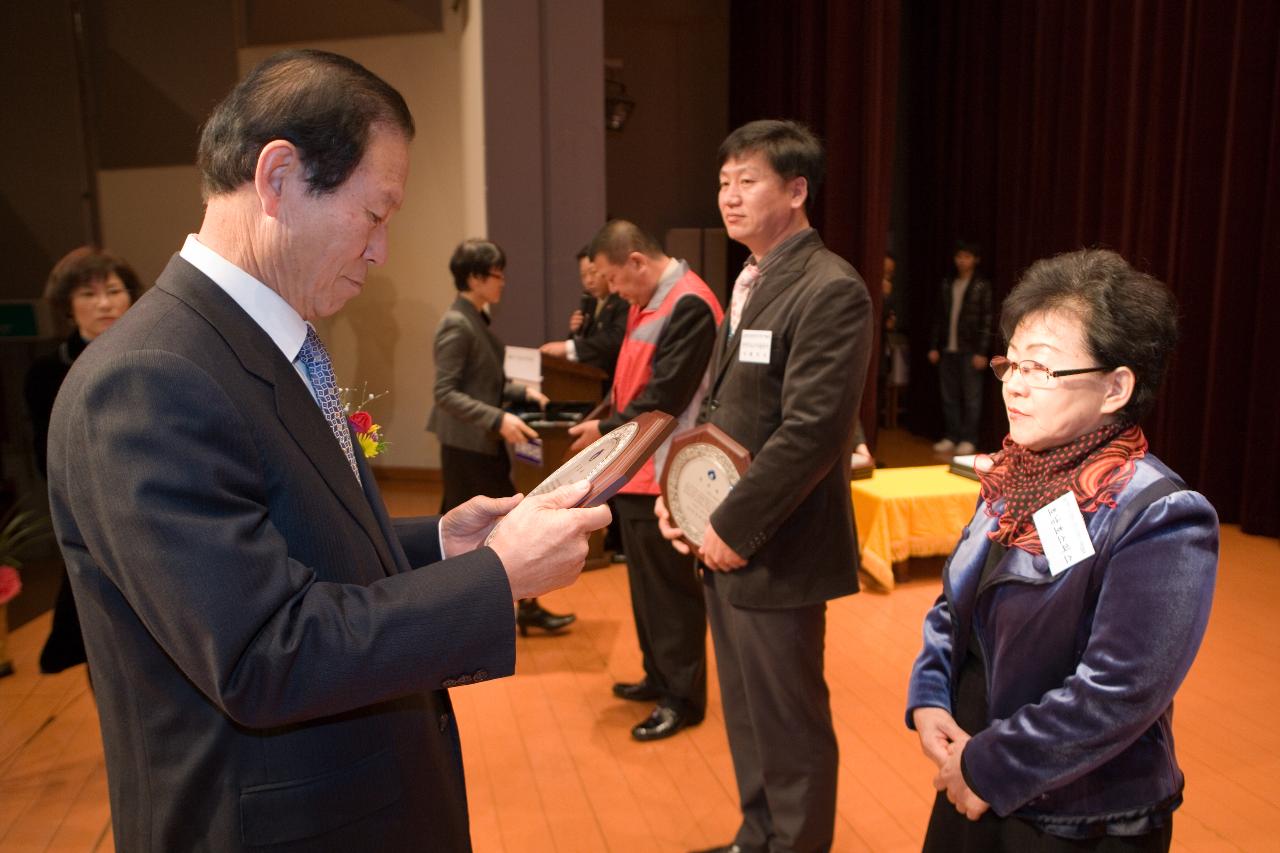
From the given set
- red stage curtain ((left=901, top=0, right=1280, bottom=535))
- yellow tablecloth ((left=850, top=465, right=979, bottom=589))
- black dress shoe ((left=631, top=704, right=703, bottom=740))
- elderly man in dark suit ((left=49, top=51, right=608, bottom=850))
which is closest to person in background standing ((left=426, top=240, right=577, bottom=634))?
black dress shoe ((left=631, top=704, right=703, bottom=740))

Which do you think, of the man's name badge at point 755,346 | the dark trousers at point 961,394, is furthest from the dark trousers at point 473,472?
the dark trousers at point 961,394

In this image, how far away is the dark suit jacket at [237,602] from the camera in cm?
89

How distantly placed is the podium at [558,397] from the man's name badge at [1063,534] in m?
3.32

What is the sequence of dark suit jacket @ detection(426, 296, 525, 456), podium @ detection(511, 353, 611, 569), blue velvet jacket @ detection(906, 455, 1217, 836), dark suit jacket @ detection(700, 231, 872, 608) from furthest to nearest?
podium @ detection(511, 353, 611, 569), dark suit jacket @ detection(426, 296, 525, 456), dark suit jacket @ detection(700, 231, 872, 608), blue velvet jacket @ detection(906, 455, 1217, 836)

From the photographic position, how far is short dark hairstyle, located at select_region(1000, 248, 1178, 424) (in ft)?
4.55

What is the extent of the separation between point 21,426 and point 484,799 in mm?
3762

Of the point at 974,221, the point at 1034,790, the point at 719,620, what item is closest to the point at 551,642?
the point at 719,620

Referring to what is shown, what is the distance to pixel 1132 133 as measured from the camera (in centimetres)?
645

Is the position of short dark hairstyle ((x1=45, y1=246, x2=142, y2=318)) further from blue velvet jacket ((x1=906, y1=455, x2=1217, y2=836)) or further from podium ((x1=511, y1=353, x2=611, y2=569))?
blue velvet jacket ((x1=906, y1=455, x2=1217, y2=836))

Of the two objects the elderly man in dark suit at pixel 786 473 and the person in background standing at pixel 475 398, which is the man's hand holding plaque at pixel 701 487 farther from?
the person in background standing at pixel 475 398

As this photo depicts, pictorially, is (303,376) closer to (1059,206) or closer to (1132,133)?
(1132,133)

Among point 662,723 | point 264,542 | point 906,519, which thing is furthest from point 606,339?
point 264,542

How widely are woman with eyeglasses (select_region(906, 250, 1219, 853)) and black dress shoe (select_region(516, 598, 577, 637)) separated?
2946 mm

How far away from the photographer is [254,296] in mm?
1057
